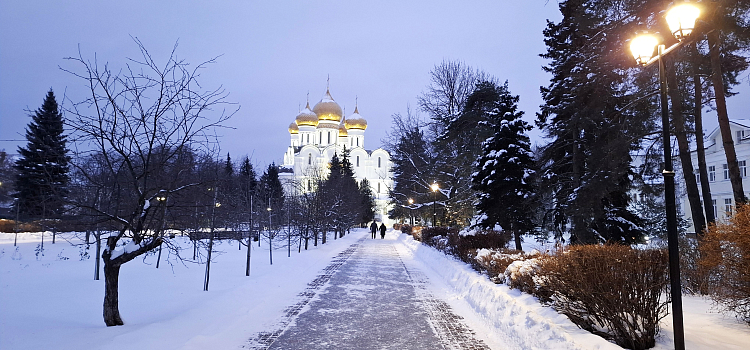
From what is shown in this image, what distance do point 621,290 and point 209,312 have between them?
7172 millimetres

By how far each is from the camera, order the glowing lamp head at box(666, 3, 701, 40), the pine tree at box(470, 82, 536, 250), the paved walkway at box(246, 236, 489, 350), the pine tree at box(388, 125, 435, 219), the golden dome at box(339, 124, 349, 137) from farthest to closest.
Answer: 1. the golden dome at box(339, 124, 349, 137)
2. the pine tree at box(388, 125, 435, 219)
3. the pine tree at box(470, 82, 536, 250)
4. the paved walkway at box(246, 236, 489, 350)
5. the glowing lamp head at box(666, 3, 701, 40)

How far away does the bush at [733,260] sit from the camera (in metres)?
6.34

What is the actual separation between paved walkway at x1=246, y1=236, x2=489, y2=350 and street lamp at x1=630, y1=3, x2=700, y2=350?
105 inches

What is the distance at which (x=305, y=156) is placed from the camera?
85.1m

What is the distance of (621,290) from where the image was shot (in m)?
5.99

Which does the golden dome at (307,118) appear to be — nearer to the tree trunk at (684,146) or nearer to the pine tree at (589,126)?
the pine tree at (589,126)

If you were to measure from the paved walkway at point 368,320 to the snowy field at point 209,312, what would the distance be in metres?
0.36

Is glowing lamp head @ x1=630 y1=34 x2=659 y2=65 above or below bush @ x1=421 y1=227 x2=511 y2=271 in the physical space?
above

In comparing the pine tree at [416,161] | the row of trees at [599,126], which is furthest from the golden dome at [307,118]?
the row of trees at [599,126]

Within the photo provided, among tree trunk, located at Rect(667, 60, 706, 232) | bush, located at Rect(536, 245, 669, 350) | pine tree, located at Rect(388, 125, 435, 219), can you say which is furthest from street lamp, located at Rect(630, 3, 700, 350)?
pine tree, located at Rect(388, 125, 435, 219)

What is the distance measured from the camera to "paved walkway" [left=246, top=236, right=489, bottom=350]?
704cm

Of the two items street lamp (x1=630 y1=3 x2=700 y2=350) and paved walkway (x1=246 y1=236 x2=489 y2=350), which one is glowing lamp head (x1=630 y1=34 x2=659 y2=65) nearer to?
street lamp (x1=630 y1=3 x2=700 y2=350)

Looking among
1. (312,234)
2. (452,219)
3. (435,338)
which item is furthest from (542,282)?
(452,219)

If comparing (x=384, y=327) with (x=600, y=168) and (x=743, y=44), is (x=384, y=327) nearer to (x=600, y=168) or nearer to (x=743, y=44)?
(x=600, y=168)
